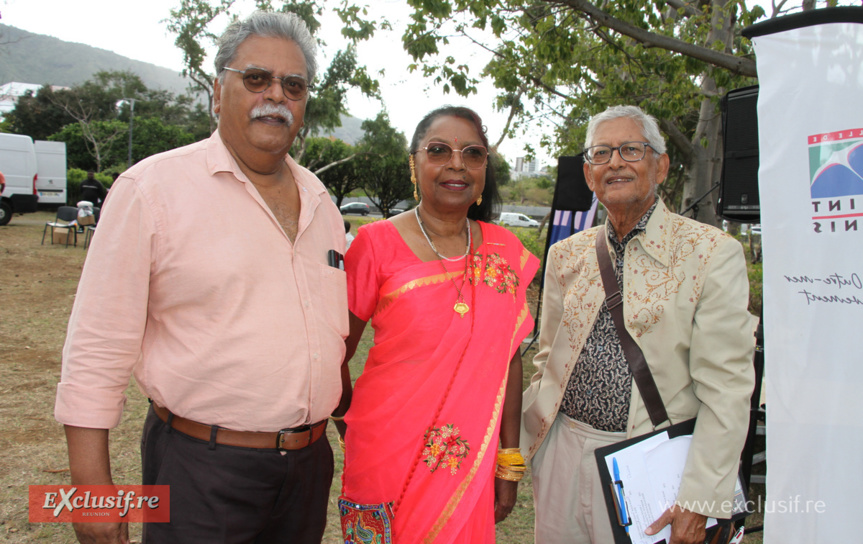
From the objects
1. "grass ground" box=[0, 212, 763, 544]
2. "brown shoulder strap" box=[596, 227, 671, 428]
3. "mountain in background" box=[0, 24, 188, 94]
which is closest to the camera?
"brown shoulder strap" box=[596, 227, 671, 428]

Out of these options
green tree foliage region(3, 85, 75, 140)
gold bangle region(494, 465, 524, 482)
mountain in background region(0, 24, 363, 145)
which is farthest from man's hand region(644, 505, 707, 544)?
mountain in background region(0, 24, 363, 145)

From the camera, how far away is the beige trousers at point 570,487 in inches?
75.7

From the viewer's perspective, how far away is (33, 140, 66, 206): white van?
17.4m

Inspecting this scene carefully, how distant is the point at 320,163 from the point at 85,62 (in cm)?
19681

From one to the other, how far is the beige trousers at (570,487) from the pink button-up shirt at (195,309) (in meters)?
0.92

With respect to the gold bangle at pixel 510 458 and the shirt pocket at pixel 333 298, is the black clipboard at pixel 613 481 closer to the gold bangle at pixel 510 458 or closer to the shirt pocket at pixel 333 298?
the gold bangle at pixel 510 458

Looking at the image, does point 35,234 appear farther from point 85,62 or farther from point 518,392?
point 85,62

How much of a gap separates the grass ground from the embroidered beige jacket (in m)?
1.70

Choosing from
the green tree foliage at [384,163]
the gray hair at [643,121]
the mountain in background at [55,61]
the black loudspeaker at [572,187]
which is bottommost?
the gray hair at [643,121]

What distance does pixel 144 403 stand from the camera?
4.71m

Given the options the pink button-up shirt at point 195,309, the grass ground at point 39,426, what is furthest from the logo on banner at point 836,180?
the grass ground at point 39,426

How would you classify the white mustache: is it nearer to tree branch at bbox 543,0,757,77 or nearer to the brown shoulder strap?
the brown shoulder strap

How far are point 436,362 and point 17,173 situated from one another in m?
17.7

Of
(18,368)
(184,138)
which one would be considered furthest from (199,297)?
(184,138)
